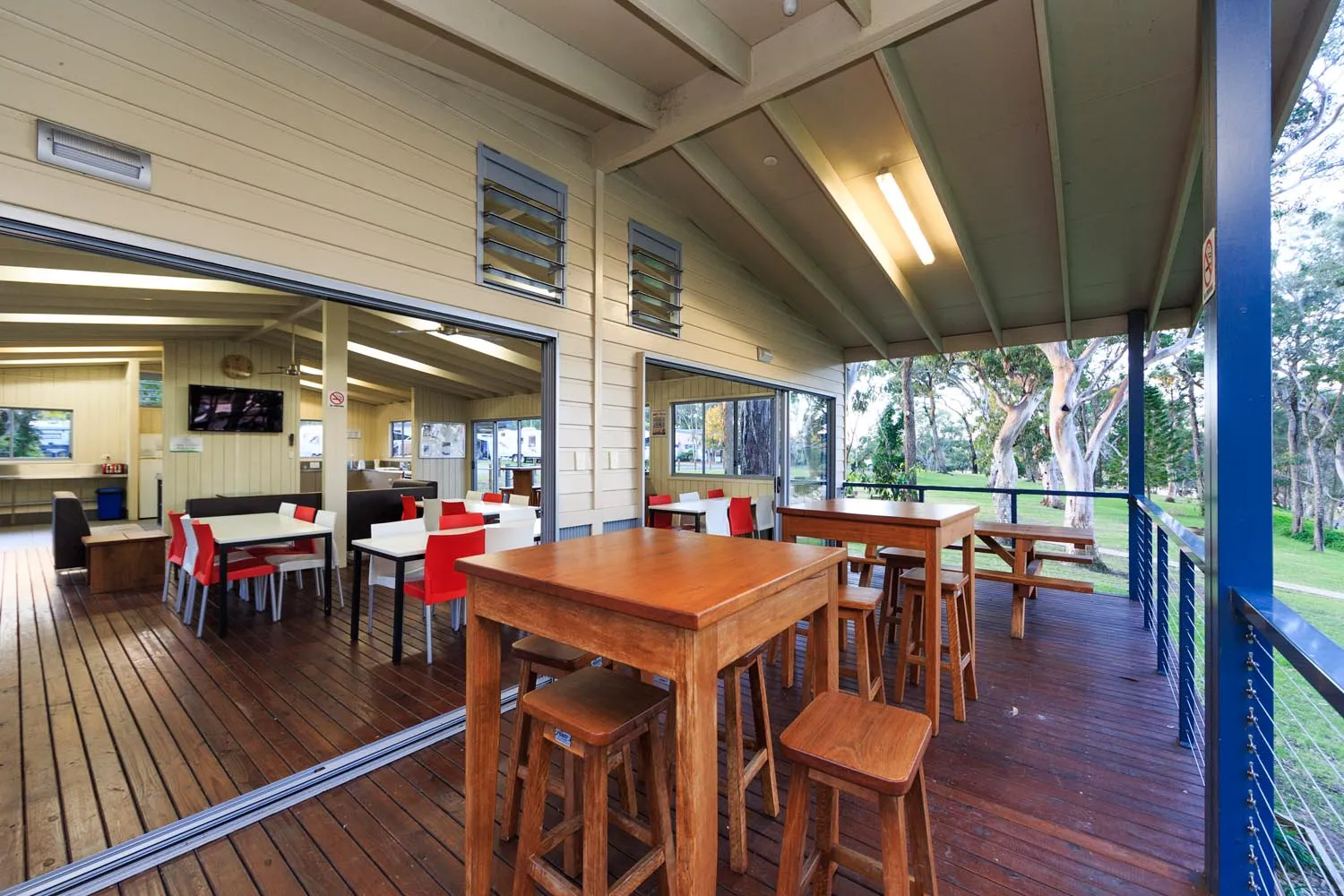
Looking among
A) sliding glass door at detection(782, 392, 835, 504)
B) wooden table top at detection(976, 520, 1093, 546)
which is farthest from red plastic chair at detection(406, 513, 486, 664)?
sliding glass door at detection(782, 392, 835, 504)

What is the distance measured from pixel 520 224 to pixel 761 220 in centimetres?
178

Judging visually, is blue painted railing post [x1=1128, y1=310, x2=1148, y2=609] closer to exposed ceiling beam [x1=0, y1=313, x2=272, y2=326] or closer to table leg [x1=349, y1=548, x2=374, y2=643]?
table leg [x1=349, y1=548, x2=374, y2=643]

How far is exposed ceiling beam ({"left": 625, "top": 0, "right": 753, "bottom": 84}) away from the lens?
2.35 metres

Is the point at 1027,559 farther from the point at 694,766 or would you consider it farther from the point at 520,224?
the point at 520,224

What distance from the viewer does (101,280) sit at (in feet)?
15.9

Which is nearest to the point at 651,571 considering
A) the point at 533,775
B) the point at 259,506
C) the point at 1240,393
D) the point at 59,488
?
the point at 533,775

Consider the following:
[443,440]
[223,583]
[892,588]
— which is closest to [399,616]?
[223,583]

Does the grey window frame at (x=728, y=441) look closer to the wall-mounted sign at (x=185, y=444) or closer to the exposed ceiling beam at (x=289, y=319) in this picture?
the exposed ceiling beam at (x=289, y=319)

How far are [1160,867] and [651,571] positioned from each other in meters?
1.94

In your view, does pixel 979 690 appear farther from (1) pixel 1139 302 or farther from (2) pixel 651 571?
(1) pixel 1139 302


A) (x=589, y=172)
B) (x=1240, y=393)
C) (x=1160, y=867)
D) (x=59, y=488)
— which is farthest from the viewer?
(x=59, y=488)

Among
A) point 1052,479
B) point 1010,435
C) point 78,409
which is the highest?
point 78,409

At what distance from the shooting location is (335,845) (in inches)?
72.7

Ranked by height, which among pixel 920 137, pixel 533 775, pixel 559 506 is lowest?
pixel 533 775
